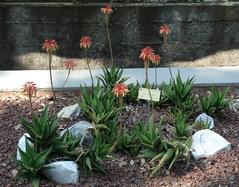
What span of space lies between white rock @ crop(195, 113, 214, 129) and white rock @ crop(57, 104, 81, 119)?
3.09 feet

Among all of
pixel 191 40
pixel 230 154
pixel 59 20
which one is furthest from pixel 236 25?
pixel 230 154

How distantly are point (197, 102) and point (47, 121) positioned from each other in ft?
4.91

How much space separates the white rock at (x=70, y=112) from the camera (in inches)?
176

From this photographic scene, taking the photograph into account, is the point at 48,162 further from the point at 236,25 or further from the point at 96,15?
the point at 236,25

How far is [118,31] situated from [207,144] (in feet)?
8.76

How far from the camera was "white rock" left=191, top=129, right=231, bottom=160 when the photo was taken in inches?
161

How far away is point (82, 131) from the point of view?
162 inches

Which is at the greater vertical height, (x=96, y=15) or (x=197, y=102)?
(x=96, y=15)

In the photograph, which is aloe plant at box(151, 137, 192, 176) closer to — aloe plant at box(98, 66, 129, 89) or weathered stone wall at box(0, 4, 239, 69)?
aloe plant at box(98, 66, 129, 89)

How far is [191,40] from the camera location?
6652mm

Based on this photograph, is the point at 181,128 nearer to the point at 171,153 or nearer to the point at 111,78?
the point at 171,153

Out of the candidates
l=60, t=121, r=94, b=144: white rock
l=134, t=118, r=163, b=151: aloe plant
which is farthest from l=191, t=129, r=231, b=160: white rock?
l=60, t=121, r=94, b=144: white rock

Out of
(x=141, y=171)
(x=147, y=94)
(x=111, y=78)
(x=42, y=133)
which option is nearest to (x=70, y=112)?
(x=111, y=78)

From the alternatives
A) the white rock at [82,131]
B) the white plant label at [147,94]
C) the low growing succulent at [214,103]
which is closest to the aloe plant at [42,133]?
the white rock at [82,131]
